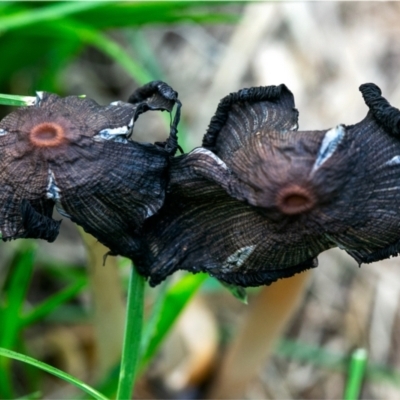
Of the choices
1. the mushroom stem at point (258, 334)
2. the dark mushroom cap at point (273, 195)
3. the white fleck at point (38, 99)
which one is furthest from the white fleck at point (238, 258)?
the mushroom stem at point (258, 334)

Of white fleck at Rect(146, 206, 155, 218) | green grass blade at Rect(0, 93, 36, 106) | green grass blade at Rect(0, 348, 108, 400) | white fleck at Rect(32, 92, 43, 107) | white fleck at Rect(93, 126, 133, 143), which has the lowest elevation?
green grass blade at Rect(0, 348, 108, 400)

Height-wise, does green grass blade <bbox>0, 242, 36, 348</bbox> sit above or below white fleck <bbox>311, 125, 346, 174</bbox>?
below

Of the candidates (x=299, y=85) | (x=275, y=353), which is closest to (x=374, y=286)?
(x=275, y=353)

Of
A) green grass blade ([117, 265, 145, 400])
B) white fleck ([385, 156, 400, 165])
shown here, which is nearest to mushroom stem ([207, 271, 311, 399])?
green grass blade ([117, 265, 145, 400])

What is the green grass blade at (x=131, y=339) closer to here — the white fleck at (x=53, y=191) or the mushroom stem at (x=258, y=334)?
the white fleck at (x=53, y=191)

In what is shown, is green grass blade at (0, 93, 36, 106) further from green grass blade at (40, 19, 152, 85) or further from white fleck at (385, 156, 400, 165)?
green grass blade at (40, 19, 152, 85)

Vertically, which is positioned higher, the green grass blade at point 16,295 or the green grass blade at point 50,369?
the green grass blade at point 16,295
